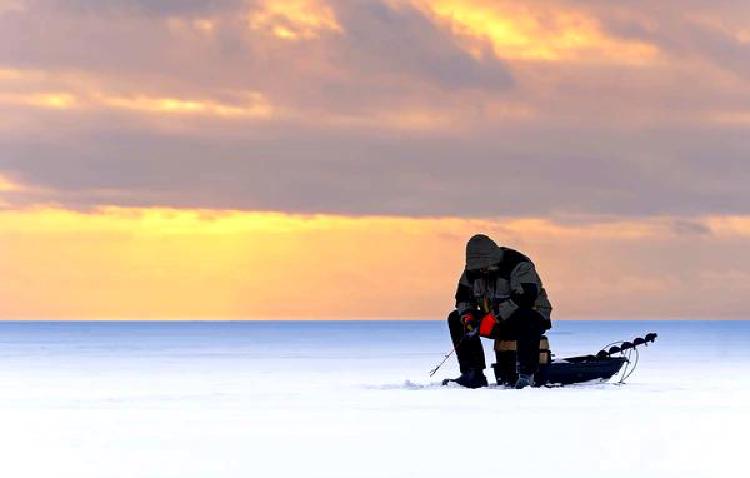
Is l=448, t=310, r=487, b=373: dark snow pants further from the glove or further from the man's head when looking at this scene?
the man's head

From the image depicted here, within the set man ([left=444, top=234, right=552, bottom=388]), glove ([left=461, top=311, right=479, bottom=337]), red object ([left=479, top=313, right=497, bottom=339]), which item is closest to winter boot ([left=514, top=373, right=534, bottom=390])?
man ([left=444, top=234, right=552, bottom=388])

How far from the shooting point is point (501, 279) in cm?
2161

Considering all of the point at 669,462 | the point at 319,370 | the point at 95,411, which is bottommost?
the point at 669,462

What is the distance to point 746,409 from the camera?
61.5 feet

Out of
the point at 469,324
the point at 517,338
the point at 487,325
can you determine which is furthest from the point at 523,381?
the point at 469,324

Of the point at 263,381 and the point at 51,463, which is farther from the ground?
the point at 263,381

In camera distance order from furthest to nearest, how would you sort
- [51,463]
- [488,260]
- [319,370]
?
[319,370] → [488,260] → [51,463]

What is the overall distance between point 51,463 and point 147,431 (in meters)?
2.62

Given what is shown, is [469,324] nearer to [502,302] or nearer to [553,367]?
[502,302]

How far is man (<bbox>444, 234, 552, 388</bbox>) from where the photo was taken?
2145 centimetres

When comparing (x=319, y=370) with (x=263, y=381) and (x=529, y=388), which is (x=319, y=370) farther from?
(x=529, y=388)

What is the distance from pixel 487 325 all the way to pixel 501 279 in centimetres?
64

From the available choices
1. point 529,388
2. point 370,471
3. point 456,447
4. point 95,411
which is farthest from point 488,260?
point 370,471

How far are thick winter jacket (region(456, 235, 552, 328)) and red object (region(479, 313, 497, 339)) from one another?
9cm
